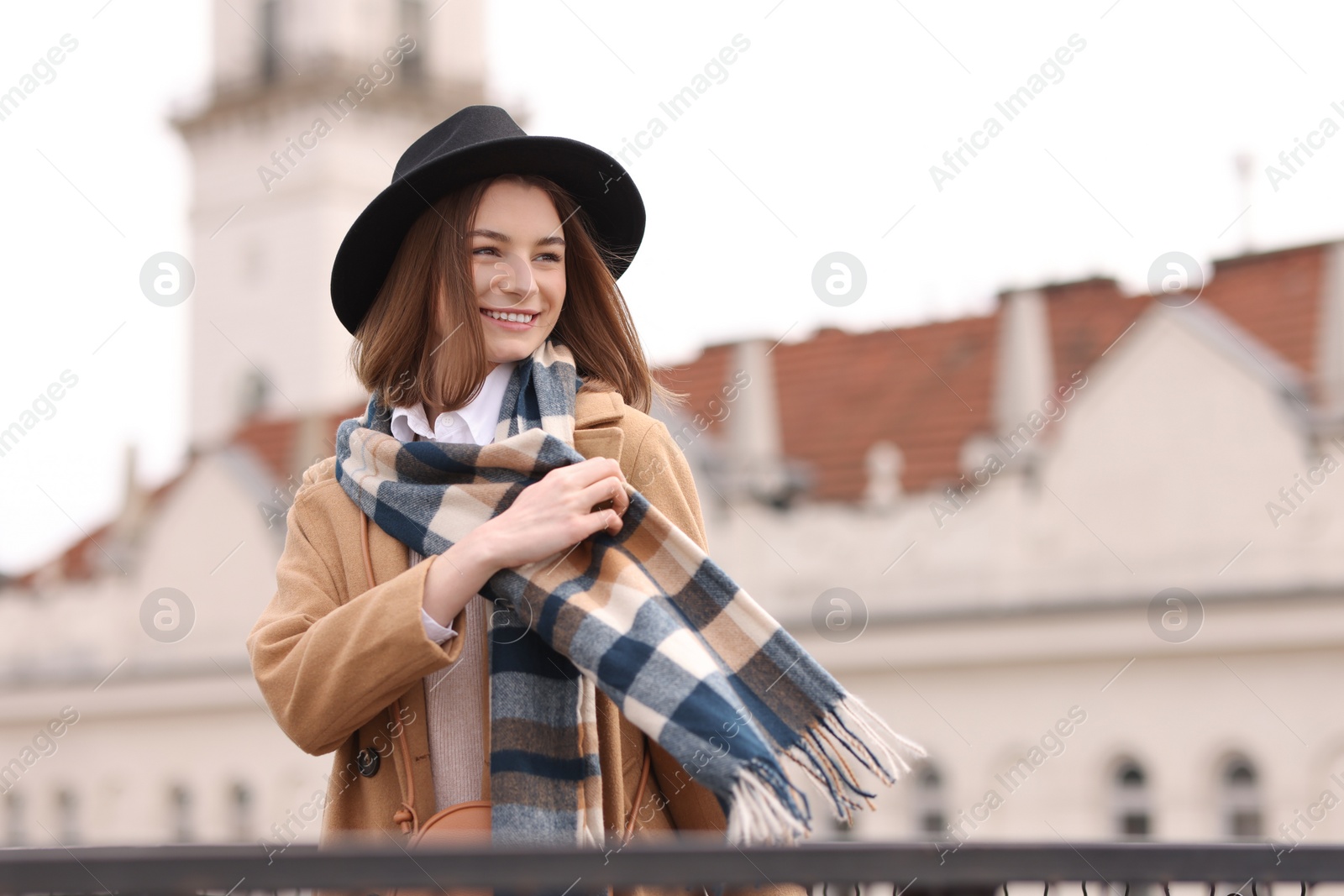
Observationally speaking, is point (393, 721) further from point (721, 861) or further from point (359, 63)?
point (359, 63)

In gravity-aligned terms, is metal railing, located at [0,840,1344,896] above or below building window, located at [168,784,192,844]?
above

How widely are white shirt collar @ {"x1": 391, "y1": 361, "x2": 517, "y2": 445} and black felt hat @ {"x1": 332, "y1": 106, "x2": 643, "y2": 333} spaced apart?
229mm

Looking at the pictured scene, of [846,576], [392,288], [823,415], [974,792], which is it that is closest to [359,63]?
[823,415]

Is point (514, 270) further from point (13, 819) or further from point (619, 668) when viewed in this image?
point (13, 819)

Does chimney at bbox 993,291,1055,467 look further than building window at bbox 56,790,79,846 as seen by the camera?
No

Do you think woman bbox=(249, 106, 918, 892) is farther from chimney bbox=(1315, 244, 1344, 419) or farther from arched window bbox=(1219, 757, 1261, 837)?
arched window bbox=(1219, 757, 1261, 837)

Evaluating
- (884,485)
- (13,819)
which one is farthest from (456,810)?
(13,819)

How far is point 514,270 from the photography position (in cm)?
250

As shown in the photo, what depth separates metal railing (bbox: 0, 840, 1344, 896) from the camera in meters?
1.50

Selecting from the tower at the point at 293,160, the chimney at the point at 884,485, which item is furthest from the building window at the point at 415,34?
the chimney at the point at 884,485

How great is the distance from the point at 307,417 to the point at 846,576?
12279mm

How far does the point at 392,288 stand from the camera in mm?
2631

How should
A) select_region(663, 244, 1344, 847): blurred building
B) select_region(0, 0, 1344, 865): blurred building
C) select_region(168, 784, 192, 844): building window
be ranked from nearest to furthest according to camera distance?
select_region(663, 244, 1344, 847): blurred building → select_region(0, 0, 1344, 865): blurred building → select_region(168, 784, 192, 844): building window

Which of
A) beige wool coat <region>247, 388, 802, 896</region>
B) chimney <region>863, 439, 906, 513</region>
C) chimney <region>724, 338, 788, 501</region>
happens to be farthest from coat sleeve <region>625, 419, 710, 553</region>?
chimney <region>724, 338, 788, 501</region>
